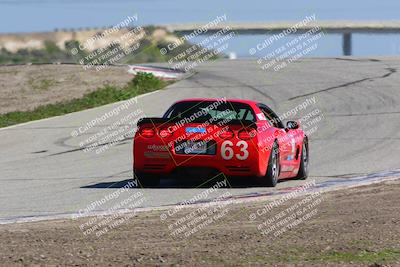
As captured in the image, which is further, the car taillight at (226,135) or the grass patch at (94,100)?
the grass patch at (94,100)

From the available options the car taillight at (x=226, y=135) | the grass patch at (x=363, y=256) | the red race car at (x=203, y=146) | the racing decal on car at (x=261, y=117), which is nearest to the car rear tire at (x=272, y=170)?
the red race car at (x=203, y=146)

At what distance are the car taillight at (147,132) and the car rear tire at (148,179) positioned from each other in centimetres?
56

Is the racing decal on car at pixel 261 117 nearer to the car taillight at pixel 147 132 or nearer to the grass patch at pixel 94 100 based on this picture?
the car taillight at pixel 147 132

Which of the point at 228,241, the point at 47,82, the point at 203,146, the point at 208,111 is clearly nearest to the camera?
the point at 228,241

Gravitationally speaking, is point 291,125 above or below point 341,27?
above

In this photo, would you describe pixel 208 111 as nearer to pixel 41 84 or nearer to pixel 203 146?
pixel 203 146

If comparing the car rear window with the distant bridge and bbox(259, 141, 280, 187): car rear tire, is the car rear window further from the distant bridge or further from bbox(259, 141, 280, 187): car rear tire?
the distant bridge

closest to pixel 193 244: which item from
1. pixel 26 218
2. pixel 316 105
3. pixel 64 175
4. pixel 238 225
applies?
pixel 238 225

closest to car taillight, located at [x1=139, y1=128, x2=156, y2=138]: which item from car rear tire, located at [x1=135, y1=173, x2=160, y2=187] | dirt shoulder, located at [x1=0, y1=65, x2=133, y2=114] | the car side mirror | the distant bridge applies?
car rear tire, located at [x1=135, y1=173, x2=160, y2=187]

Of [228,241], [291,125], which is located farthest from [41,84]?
[228,241]

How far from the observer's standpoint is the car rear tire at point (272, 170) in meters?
13.5

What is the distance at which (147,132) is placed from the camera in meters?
13.3

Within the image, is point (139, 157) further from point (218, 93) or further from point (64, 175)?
point (218, 93)

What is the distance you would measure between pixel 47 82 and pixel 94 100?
4242mm
